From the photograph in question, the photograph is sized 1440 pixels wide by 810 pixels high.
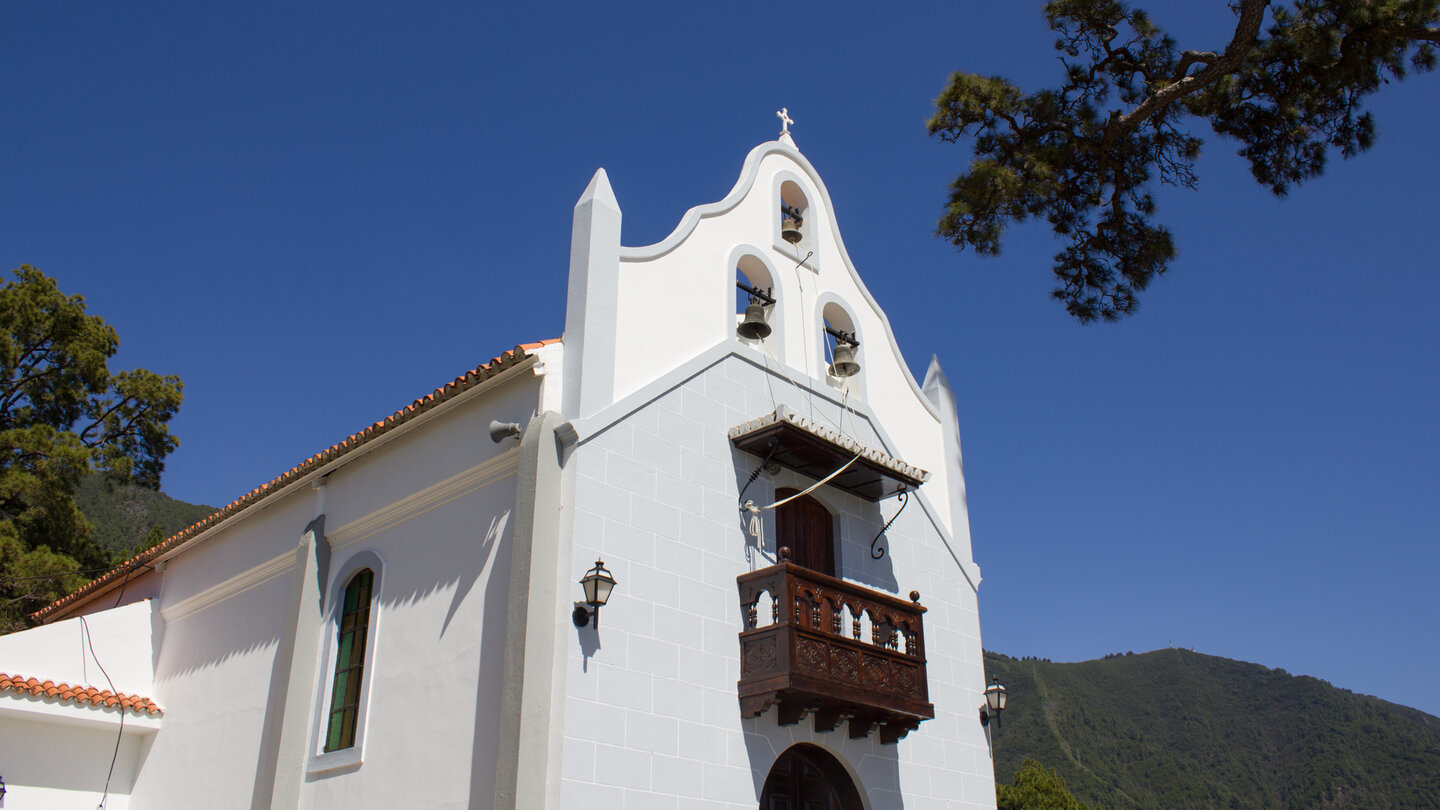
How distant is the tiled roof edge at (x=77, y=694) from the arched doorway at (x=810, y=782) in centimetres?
920

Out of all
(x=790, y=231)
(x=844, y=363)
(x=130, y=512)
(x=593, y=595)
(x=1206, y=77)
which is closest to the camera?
(x=593, y=595)

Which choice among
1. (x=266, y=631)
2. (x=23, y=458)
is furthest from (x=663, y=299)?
(x=23, y=458)

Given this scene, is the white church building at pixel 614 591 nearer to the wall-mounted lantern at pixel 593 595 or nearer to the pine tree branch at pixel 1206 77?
the wall-mounted lantern at pixel 593 595

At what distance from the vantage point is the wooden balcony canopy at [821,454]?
11.1 meters

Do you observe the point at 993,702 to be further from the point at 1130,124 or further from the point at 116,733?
the point at 116,733

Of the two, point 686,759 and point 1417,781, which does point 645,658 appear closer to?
point 686,759

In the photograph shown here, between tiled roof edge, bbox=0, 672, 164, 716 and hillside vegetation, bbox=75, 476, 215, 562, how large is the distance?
36.6m

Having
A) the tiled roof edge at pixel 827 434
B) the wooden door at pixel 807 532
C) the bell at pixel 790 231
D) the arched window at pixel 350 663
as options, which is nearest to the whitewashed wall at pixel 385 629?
the arched window at pixel 350 663

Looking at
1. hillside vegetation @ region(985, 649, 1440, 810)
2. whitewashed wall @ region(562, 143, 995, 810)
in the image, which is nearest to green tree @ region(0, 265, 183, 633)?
whitewashed wall @ region(562, 143, 995, 810)

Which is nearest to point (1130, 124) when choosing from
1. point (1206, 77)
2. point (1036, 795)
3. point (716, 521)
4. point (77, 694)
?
point (1206, 77)

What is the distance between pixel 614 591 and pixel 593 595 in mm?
431

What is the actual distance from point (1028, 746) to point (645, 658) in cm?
7633

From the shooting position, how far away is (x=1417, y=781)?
249ft

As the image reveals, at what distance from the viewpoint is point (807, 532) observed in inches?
475
